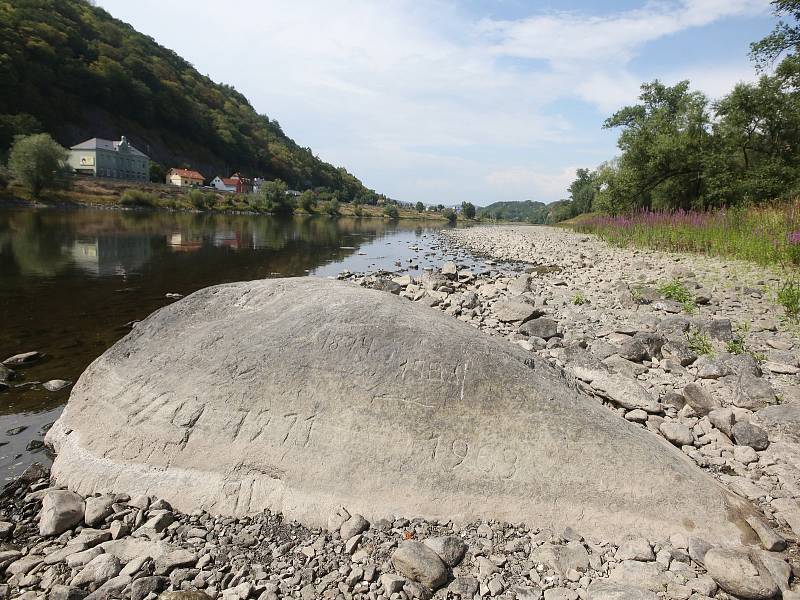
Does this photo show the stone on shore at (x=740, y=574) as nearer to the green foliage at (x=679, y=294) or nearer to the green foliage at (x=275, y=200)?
the green foliage at (x=679, y=294)

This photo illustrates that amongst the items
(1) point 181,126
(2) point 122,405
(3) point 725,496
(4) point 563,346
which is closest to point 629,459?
(3) point 725,496

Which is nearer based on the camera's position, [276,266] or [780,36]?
[780,36]

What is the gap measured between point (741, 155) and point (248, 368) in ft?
115

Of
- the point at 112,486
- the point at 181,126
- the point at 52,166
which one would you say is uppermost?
the point at 181,126

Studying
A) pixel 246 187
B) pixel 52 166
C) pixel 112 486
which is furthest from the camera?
pixel 246 187

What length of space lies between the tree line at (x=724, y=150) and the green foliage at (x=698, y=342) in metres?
17.6

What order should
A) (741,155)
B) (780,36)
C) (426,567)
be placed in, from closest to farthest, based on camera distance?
(426,567) < (780,36) < (741,155)

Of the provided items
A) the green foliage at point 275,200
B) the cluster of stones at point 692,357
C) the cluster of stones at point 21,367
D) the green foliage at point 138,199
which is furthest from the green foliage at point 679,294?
the green foliage at point 275,200

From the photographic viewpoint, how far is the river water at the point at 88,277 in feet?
24.2

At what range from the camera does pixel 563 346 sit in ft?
28.6

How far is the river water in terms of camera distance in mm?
7367

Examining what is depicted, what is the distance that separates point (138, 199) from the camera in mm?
75625

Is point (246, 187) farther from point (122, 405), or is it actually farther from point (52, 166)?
point (122, 405)

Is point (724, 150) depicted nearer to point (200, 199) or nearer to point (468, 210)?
point (200, 199)
